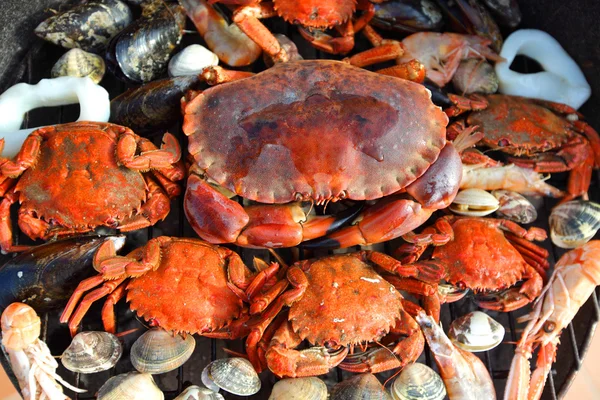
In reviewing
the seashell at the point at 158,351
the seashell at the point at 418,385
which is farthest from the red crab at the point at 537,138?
the seashell at the point at 158,351

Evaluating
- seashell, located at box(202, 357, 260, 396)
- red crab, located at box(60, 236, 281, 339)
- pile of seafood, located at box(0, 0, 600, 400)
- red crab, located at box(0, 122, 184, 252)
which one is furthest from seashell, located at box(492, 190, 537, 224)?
red crab, located at box(0, 122, 184, 252)

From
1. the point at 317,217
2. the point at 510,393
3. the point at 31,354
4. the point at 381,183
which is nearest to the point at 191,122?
the point at 317,217

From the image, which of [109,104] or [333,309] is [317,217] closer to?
[333,309]

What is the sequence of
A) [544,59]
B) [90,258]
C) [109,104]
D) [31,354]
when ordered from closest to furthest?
[31,354] < [90,258] < [109,104] < [544,59]

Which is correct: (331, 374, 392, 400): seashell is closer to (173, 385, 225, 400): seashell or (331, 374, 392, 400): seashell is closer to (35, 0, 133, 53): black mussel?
(173, 385, 225, 400): seashell

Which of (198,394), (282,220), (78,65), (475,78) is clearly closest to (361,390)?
(198,394)

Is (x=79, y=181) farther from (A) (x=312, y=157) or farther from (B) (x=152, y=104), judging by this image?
(A) (x=312, y=157)

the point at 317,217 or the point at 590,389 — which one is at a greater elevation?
the point at 317,217

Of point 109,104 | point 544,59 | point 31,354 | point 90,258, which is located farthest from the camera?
point 544,59
